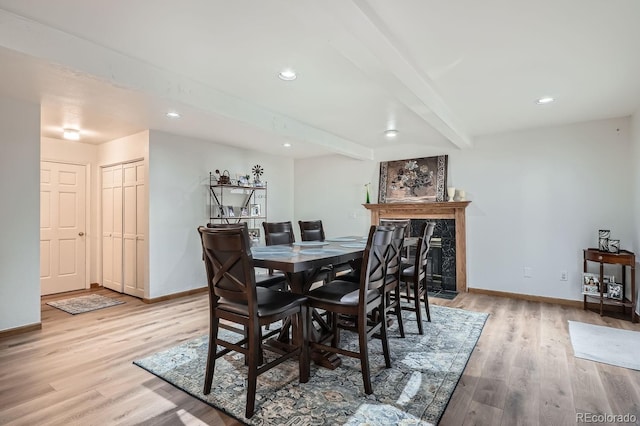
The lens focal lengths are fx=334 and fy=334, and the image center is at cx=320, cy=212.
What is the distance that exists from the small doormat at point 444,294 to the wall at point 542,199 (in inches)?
14.6

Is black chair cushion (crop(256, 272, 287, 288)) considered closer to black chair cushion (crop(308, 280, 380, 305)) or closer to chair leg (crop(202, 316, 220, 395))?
black chair cushion (crop(308, 280, 380, 305))

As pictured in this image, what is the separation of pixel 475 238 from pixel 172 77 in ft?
14.5

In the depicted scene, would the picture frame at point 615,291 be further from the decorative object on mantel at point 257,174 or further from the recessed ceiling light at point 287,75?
the decorative object on mantel at point 257,174

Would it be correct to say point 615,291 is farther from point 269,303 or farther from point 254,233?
point 254,233

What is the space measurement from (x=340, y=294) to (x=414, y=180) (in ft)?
11.8

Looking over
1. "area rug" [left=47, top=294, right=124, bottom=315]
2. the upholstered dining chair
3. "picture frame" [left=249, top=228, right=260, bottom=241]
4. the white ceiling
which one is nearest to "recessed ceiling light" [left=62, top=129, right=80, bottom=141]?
the white ceiling

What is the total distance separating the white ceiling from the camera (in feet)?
6.36

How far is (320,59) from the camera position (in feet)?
8.32

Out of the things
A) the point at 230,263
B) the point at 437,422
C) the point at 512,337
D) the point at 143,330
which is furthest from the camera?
the point at 143,330

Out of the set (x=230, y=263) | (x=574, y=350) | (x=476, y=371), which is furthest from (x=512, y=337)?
(x=230, y=263)

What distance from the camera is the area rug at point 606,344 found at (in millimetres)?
2631

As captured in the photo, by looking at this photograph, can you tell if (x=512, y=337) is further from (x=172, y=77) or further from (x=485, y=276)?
(x=172, y=77)

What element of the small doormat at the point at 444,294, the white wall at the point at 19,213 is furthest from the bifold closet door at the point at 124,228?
the small doormat at the point at 444,294

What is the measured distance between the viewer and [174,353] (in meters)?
2.74
